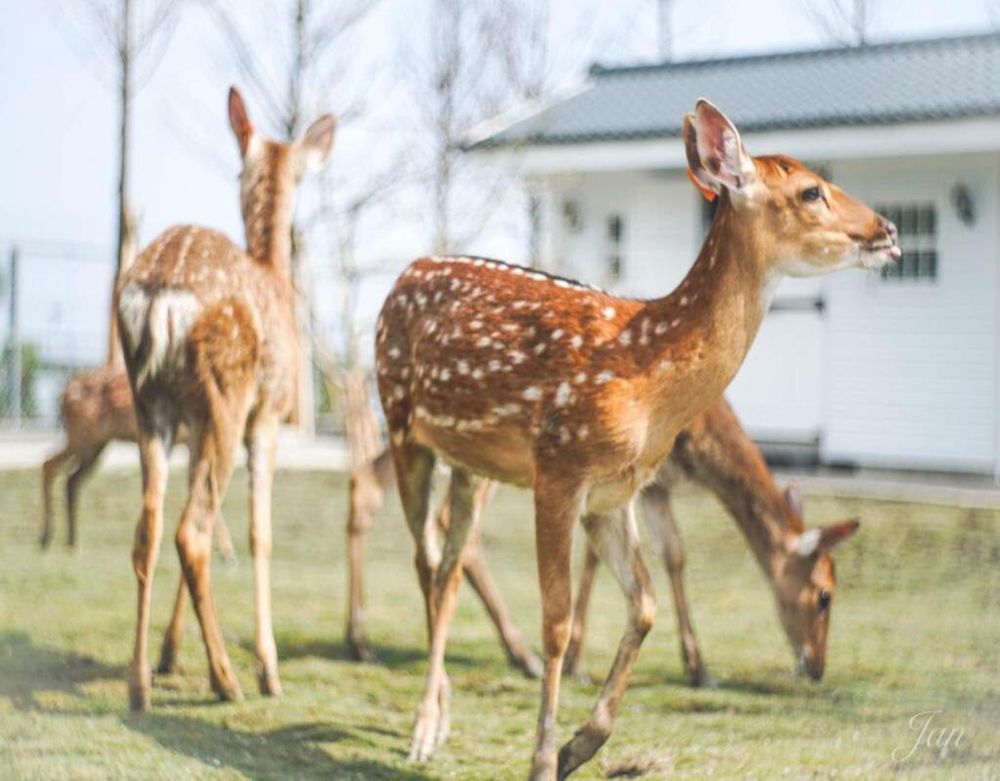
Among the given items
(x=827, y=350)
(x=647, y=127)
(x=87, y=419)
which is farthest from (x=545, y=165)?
(x=87, y=419)

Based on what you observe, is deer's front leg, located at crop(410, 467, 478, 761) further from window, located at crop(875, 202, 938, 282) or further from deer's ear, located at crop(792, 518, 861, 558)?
window, located at crop(875, 202, 938, 282)

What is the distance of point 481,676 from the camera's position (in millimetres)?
4922

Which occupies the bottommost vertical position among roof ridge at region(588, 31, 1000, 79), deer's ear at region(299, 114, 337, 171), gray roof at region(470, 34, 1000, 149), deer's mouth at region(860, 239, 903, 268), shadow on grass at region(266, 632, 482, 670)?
shadow on grass at region(266, 632, 482, 670)

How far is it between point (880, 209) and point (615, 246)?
2.68 meters

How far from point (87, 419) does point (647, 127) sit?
6622 mm

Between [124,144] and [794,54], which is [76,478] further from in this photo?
[794,54]

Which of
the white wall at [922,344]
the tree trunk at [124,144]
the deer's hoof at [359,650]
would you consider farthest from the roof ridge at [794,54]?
the deer's hoof at [359,650]

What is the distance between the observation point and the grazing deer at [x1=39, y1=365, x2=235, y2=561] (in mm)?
7445

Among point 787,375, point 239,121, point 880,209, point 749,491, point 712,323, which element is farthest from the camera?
point 787,375

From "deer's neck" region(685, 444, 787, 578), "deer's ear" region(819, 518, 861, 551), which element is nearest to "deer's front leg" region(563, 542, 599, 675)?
"deer's neck" region(685, 444, 787, 578)

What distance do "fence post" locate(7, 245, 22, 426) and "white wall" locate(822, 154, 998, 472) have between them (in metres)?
7.18

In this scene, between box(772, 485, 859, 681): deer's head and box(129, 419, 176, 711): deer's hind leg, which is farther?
box(772, 485, 859, 681): deer's head

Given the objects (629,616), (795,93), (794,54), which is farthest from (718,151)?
(794,54)

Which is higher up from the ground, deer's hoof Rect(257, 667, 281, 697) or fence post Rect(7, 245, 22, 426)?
fence post Rect(7, 245, 22, 426)
